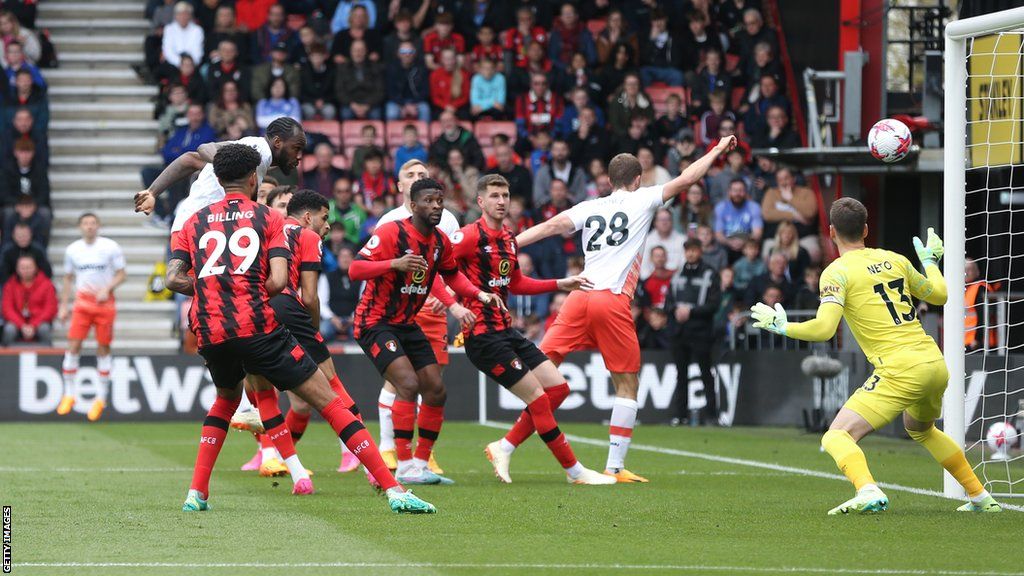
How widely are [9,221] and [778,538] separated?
15.3 m

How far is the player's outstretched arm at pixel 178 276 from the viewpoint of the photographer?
852 centimetres

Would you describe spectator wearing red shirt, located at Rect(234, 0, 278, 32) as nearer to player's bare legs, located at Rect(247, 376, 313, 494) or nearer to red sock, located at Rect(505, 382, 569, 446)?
red sock, located at Rect(505, 382, 569, 446)

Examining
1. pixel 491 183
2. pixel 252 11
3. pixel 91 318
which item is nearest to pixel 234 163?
pixel 491 183

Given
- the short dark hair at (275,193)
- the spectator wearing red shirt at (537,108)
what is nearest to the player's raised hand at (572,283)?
the short dark hair at (275,193)

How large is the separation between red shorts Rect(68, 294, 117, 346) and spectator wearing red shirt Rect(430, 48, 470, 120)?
643 cm

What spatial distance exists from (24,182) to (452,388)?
7115 mm

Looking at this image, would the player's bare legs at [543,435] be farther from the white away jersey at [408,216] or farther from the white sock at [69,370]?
the white sock at [69,370]

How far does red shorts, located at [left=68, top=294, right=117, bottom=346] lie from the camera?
60.1 feet

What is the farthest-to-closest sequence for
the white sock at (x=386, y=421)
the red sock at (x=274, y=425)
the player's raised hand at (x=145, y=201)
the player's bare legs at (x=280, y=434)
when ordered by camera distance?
the white sock at (x=386, y=421) < the red sock at (x=274, y=425) < the player's bare legs at (x=280, y=434) < the player's raised hand at (x=145, y=201)

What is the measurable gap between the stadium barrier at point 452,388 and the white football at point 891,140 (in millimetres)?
8234

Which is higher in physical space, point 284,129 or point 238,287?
point 284,129

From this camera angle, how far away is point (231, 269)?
27.6 feet

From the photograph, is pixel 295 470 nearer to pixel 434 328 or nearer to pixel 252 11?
pixel 434 328

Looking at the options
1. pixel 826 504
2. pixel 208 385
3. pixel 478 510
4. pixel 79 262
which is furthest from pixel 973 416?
pixel 79 262
